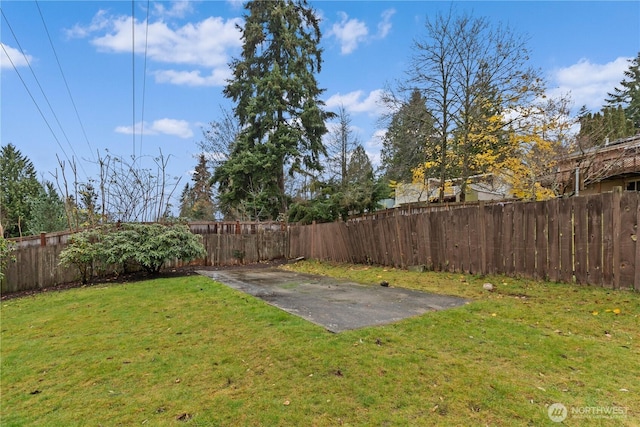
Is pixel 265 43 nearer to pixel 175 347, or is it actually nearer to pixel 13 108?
pixel 13 108

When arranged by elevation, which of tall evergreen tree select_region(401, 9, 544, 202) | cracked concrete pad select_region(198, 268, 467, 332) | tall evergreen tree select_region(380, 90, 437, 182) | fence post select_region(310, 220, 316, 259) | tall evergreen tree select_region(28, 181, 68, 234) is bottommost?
cracked concrete pad select_region(198, 268, 467, 332)

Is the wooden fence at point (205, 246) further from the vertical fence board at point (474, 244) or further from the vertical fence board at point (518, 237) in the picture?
the vertical fence board at point (518, 237)

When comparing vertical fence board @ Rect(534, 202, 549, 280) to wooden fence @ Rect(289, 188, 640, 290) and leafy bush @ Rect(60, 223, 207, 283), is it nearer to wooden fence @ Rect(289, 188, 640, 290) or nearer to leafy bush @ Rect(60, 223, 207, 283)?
wooden fence @ Rect(289, 188, 640, 290)

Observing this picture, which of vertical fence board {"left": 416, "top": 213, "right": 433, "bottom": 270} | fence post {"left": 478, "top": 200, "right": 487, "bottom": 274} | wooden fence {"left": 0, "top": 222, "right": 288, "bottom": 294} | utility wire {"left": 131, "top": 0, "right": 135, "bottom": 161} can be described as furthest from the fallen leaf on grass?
wooden fence {"left": 0, "top": 222, "right": 288, "bottom": 294}

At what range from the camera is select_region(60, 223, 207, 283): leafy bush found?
8.53 m

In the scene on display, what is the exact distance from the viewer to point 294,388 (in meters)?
2.50

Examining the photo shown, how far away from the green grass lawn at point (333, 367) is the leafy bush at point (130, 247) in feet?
12.7

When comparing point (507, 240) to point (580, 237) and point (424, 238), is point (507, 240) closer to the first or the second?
point (580, 237)

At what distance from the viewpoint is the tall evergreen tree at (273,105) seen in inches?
679

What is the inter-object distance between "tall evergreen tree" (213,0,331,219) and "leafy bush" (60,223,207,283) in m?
7.45

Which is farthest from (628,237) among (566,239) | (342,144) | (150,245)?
(342,144)

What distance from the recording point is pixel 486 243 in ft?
21.0

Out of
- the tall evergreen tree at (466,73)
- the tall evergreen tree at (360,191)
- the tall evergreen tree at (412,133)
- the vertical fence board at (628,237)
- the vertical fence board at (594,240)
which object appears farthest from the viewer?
the tall evergreen tree at (360,191)

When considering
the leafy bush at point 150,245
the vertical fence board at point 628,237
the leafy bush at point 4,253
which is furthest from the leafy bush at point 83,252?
the vertical fence board at point 628,237
